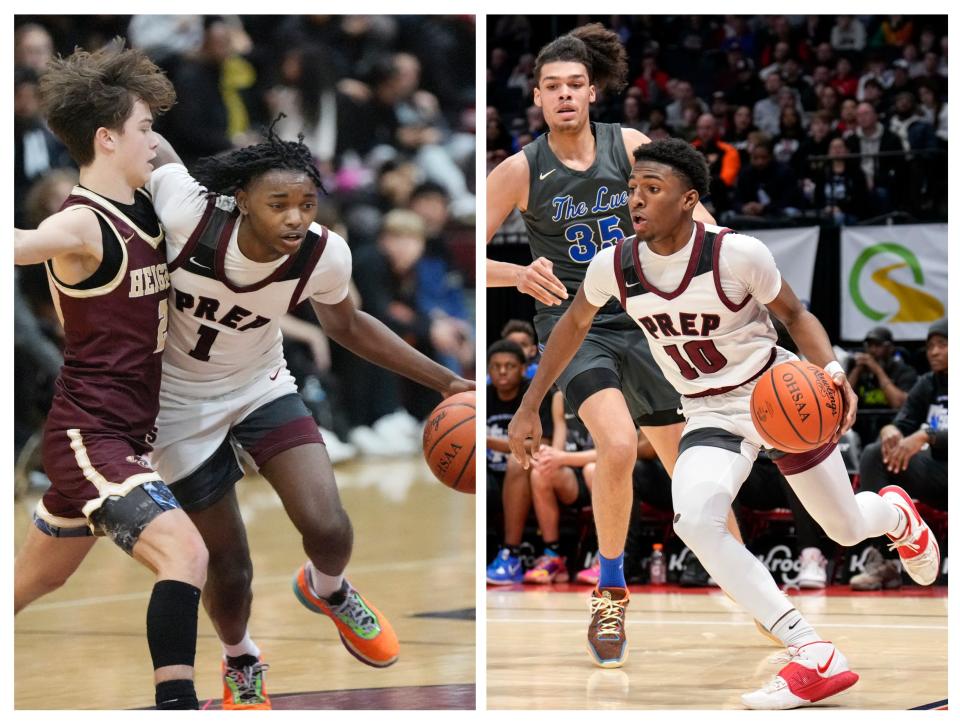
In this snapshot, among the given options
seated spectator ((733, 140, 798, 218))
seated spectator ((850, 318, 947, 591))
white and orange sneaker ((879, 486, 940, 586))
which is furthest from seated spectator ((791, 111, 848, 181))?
white and orange sneaker ((879, 486, 940, 586))

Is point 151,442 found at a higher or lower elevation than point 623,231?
lower

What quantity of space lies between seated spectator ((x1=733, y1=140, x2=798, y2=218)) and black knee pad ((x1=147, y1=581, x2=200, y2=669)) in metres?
5.36

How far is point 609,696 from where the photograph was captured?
4.05 meters

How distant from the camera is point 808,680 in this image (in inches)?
150

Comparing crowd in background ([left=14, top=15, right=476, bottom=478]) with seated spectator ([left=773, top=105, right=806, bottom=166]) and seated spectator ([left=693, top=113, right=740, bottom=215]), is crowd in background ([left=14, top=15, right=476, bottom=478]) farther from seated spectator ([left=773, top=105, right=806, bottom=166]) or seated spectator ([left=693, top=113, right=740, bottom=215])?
seated spectator ([left=773, top=105, right=806, bottom=166])

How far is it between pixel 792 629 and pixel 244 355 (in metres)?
1.79

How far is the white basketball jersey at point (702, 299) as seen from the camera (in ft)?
13.2

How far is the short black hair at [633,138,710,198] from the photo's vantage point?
4.08m

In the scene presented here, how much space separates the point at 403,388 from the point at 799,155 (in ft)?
9.82

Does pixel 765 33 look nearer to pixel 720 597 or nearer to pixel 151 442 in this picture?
pixel 720 597

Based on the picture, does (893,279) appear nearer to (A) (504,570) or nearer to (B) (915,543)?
(A) (504,570)

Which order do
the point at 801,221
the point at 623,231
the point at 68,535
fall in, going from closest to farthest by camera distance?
the point at 68,535, the point at 623,231, the point at 801,221
